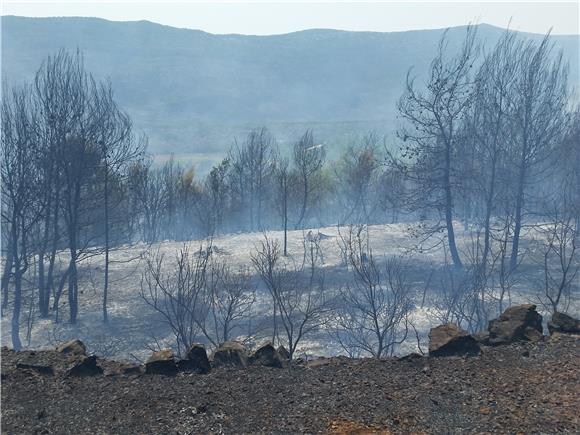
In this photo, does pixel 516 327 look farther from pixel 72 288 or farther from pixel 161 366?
pixel 72 288

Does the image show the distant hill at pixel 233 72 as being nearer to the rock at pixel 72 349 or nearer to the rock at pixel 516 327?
the rock at pixel 72 349

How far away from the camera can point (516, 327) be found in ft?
24.0

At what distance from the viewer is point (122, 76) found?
129 metres

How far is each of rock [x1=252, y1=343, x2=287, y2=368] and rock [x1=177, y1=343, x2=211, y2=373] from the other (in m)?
0.59

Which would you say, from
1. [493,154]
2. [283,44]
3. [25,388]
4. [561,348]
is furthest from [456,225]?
[283,44]

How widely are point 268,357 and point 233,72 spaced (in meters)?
141

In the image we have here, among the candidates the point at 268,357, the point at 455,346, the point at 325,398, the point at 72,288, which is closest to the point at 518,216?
the point at 72,288

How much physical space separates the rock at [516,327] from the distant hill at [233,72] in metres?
86.3

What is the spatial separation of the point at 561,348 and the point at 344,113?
393 feet

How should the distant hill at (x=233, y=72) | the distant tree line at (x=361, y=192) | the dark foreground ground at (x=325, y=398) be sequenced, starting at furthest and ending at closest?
the distant hill at (x=233, y=72)
the distant tree line at (x=361, y=192)
the dark foreground ground at (x=325, y=398)

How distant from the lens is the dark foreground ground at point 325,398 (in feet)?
17.6

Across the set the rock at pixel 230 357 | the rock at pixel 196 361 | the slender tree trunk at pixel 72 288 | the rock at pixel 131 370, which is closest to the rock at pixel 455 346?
the rock at pixel 230 357

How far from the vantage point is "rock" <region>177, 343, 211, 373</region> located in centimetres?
669

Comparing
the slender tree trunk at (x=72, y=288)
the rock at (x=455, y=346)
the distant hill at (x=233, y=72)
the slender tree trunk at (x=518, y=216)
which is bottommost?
the slender tree trunk at (x=72, y=288)
